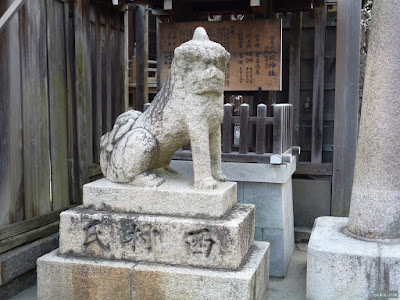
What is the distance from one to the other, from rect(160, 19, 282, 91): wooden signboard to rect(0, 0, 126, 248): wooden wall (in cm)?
129

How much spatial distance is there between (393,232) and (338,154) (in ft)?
6.74

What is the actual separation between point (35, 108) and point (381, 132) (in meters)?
3.28

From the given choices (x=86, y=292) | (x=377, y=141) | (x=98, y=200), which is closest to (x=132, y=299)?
(x=86, y=292)

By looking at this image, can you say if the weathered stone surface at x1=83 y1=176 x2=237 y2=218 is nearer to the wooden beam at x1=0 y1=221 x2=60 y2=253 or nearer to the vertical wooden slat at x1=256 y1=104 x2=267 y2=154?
the wooden beam at x1=0 y1=221 x2=60 y2=253

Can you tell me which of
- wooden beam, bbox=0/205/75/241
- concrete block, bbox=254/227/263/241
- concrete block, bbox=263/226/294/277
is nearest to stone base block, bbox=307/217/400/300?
concrete block, bbox=263/226/294/277

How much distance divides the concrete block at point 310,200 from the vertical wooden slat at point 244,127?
50.9 inches

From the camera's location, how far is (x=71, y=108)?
4977 millimetres

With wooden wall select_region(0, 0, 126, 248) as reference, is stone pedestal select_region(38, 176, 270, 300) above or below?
below

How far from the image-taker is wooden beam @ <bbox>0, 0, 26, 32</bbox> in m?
3.77

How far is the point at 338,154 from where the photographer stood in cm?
539

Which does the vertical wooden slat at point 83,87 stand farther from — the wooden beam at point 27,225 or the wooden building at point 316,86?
the wooden building at point 316,86

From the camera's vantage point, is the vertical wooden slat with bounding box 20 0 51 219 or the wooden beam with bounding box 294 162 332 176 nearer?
the vertical wooden slat with bounding box 20 0 51 219

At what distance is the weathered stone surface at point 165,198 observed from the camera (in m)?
3.34

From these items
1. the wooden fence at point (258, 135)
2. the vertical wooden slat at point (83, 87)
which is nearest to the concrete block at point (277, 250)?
the wooden fence at point (258, 135)
